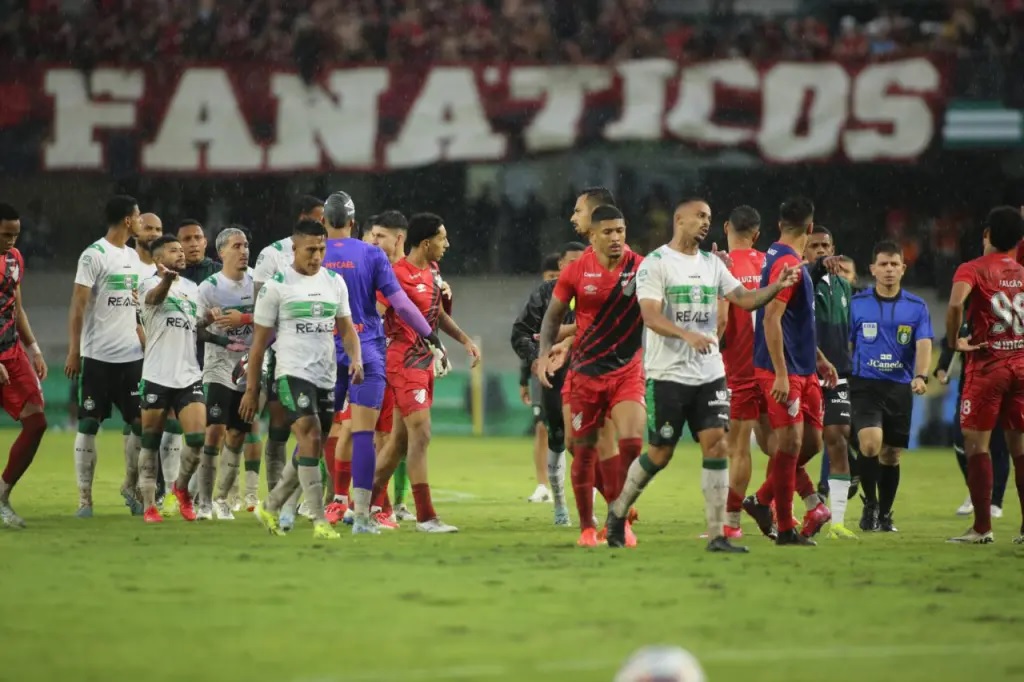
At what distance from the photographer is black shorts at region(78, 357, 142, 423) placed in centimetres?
1309

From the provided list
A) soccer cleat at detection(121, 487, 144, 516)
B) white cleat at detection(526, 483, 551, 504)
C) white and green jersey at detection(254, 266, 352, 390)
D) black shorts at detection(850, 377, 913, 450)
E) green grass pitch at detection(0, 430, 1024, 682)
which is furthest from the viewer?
white cleat at detection(526, 483, 551, 504)

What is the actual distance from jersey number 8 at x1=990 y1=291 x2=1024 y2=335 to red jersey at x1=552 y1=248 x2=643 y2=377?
2.74 meters

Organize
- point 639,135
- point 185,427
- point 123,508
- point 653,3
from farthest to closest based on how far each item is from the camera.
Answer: point 653,3
point 639,135
point 123,508
point 185,427

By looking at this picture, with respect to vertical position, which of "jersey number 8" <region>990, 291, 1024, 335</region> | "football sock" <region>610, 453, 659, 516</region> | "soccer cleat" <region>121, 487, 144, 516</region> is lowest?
"soccer cleat" <region>121, 487, 144, 516</region>

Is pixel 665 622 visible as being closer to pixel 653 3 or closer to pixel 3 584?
pixel 3 584

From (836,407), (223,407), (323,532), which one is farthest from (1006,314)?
(223,407)

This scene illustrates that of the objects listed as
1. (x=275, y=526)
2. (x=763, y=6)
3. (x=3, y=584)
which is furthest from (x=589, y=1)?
(x=3, y=584)

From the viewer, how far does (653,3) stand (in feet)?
99.9

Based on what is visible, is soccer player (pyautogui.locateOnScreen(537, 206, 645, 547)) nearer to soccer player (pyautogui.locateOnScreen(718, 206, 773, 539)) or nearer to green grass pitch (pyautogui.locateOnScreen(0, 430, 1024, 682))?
green grass pitch (pyautogui.locateOnScreen(0, 430, 1024, 682))

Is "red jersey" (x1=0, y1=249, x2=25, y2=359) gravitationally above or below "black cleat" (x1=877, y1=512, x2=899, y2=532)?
above

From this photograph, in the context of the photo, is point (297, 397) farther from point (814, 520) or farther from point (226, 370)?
point (814, 520)

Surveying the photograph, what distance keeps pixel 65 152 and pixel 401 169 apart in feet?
20.8

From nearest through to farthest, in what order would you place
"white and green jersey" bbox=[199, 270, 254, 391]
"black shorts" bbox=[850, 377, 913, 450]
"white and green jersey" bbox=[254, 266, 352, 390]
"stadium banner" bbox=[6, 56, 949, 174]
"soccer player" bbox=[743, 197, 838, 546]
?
"soccer player" bbox=[743, 197, 838, 546], "white and green jersey" bbox=[254, 266, 352, 390], "white and green jersey" bbox=[199, 270, 254, 391], "black shorts" bbox=[850, 377, 913, 450], "stadium banner" bbox=[6, 56, 949, 174]

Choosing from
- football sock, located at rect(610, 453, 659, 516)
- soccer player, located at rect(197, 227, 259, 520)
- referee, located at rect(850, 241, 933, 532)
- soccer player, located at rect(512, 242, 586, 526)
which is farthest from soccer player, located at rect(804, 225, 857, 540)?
soccer player, located at rect(197, 227, 259, 520)
